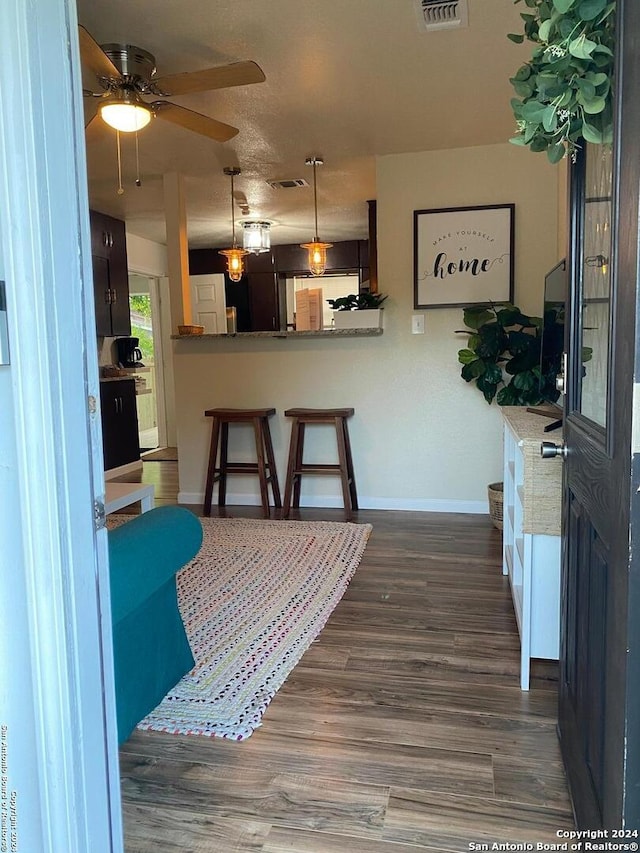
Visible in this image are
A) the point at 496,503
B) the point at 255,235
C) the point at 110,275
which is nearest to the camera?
the point at 496,503

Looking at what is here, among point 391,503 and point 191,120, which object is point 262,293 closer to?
point 391,503

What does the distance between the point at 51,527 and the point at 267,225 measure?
18.4 ft

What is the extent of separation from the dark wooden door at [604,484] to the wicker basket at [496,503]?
2.01m

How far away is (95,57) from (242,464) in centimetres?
278

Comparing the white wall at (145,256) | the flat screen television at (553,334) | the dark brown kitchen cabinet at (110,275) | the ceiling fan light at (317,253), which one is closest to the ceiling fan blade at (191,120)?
the flat screen television at (553,334)

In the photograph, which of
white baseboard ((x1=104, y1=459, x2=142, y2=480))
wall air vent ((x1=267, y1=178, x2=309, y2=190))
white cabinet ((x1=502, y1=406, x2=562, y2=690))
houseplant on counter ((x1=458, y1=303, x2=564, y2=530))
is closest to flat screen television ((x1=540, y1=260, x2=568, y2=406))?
white cabinet ((x1=502, y1=406, x2=562, y2=690))

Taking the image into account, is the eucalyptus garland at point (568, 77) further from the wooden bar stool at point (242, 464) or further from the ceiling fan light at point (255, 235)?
the ceiling fan light at point (255, 235)

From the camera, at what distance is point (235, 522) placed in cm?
388

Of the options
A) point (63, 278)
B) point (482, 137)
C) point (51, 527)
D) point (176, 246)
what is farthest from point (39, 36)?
point (176, 246)

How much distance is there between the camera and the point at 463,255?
3.92 m

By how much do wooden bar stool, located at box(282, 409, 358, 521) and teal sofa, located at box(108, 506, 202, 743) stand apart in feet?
6.93

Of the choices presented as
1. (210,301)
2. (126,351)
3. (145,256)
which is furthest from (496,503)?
(145,256)

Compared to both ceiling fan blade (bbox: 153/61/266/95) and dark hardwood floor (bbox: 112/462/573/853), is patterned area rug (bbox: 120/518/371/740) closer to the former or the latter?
dark hardwood floor (bbox: 112/462/573/853)

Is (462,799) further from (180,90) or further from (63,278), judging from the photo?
(180,90)
